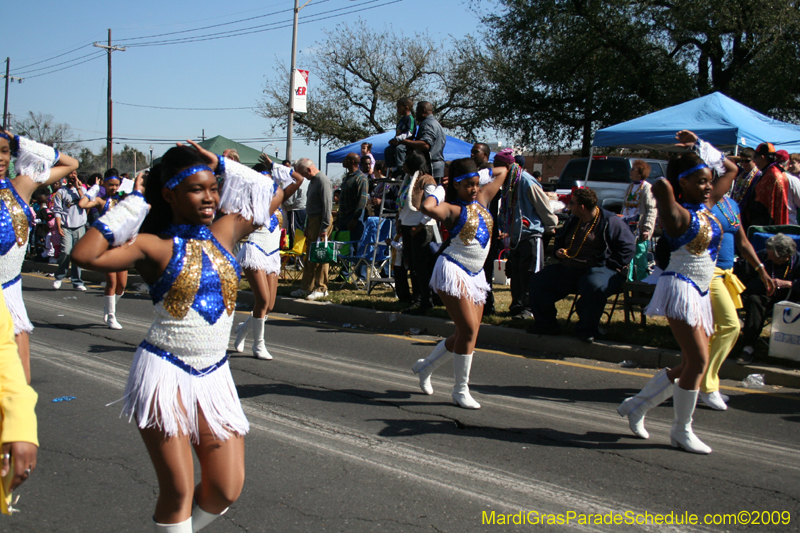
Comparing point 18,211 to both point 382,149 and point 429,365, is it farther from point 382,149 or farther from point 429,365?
point 382,149

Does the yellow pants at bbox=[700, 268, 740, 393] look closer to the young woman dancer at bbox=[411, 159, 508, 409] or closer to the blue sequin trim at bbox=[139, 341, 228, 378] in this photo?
the young woman dancer at bbox=[411, 159, 508, 409]

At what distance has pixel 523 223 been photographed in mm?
8766

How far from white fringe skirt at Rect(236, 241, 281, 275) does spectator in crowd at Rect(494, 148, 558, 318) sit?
3.28 m

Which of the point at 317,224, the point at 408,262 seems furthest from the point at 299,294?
the point at 408,262

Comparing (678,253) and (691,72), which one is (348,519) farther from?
(691,72)

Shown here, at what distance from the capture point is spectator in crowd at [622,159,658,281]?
8344 mm

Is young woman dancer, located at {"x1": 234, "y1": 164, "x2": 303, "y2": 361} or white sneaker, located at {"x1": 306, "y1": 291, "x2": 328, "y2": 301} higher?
young woman dancer, located at {"x1": 234, "y1": 164, "x2": 303, "y2": 361}

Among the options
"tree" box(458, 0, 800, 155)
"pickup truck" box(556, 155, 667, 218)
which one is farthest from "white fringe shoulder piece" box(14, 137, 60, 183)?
"tree" box(458, 0, 800, 155)

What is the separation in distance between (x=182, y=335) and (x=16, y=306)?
2343 millimetres

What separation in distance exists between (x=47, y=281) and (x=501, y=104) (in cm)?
1672

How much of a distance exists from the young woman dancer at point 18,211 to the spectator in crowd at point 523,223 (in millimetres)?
5579

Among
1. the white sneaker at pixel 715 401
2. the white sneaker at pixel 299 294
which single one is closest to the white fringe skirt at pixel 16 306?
the white sneaker at pixel 715 401

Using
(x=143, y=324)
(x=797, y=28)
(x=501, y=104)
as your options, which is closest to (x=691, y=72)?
(x=797, y=28)

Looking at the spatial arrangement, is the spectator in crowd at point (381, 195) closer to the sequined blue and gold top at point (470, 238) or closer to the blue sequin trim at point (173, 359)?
the sequined blue and gold top at point (470, 238)
